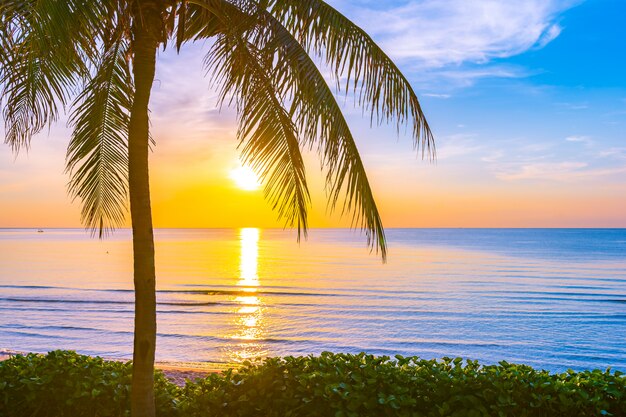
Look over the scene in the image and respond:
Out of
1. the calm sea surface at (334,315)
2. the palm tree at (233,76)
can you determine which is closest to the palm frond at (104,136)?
the palm tree at (233,76)

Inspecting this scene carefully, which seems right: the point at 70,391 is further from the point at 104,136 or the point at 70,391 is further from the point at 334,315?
the point at 334,315

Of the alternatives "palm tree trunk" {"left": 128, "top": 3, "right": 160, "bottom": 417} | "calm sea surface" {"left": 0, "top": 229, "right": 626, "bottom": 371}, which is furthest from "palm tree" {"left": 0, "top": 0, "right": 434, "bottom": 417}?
"calm sea surface" {"left": 0, "top": 229, "right": 626, "bottom": 371}

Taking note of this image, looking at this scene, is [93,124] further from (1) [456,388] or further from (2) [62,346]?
(2) [62,346]

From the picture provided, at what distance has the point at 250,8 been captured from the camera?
5445mm

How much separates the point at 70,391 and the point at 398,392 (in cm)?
378

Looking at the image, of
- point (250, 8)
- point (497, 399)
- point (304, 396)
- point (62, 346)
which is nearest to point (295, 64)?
point (250, 8)

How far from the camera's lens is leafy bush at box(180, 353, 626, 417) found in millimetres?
5168

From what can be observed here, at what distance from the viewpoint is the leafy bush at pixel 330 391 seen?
520 centimetres

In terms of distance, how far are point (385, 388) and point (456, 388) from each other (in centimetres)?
72

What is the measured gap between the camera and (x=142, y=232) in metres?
5.17

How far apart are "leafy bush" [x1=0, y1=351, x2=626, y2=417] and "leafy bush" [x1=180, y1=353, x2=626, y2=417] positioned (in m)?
0.01

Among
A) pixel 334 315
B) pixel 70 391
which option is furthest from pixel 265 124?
pixel 334 315

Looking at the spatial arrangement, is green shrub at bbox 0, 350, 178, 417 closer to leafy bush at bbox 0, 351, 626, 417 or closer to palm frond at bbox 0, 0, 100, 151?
leafy bush at bbox 0, 351, 626, 417

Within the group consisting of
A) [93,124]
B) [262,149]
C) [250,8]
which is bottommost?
[262,149]
